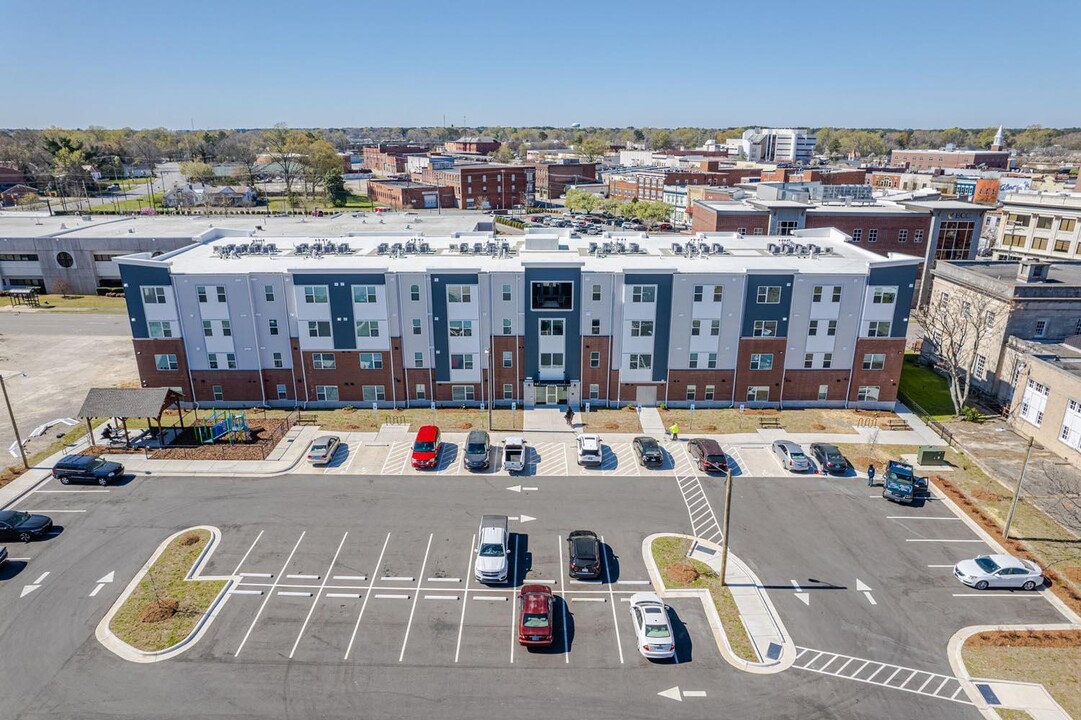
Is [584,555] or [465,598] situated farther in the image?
[584,555]

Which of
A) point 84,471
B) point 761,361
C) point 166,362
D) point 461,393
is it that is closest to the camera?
point 84,471

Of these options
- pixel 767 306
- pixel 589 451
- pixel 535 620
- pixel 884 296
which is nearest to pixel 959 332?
pixel 884 296

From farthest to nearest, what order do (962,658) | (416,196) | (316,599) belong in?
1. (416,196)
2. (316,599)
3. (962,658)

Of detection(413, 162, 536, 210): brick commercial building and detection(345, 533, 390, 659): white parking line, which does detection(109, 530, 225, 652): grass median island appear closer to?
detection(345, 533, 390, 659): white parking line

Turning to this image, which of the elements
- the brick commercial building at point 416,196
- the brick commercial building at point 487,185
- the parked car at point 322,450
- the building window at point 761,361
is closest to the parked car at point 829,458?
the building window at point 761,361

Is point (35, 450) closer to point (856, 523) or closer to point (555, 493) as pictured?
point (555, 493)

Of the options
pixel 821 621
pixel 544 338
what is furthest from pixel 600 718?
pixel 544 338

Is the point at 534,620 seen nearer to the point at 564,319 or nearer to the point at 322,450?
the point at 322,450
